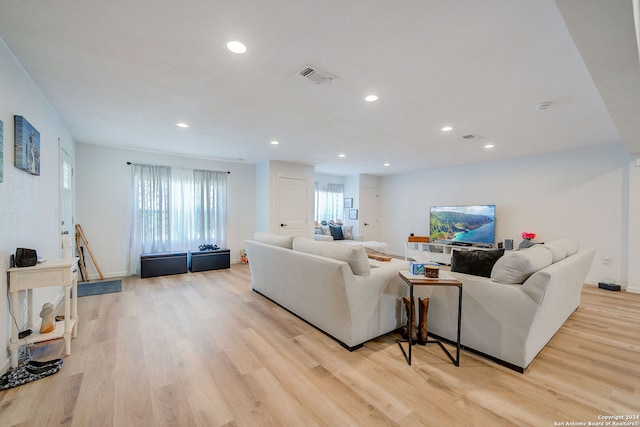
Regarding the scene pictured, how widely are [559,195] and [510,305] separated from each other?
14.3ft

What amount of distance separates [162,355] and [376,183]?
23.7 ft

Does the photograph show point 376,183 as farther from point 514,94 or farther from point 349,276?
point 349,276

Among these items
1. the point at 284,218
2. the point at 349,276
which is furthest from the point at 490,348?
the point at 284,218

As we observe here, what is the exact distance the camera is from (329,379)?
78.0 inches

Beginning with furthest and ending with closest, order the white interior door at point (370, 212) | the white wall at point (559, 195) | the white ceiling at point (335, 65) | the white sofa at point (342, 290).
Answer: the white interior door at point (370, 212) < the white wall at point (559, 195) < the white sofa at point (342, 290) < the white ceiling at point (335, 65)

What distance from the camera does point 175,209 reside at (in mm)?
5637

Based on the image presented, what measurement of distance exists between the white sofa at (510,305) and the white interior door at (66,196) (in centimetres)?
495

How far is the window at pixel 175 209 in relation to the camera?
17.0 ft

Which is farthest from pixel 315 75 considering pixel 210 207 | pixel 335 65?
pixel 210 207

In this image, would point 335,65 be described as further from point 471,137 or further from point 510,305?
point 471,137

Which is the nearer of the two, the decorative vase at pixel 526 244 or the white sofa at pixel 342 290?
the white sofa at pixel 342 290

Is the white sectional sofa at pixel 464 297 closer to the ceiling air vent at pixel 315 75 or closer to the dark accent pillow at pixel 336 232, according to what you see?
the ceiling air vent at pixel 315 75

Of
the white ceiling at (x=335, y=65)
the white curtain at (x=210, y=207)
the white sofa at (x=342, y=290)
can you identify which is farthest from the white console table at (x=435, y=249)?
the white curtain at (x=210, y=207)

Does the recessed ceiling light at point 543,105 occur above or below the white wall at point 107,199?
above
